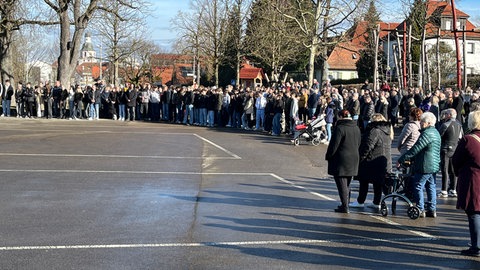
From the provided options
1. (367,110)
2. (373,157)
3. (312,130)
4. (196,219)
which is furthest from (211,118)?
(196,219)

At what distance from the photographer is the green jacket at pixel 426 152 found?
9.92m

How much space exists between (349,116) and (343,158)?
895 millimetres

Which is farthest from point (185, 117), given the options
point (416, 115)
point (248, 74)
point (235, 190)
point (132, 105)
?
point (248, 74)

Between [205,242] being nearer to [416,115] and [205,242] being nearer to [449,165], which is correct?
[416,115]

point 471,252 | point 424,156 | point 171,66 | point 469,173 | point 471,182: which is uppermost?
point 171,66

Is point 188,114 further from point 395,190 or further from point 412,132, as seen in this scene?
point 395,190

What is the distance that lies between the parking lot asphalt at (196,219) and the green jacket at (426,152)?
0.86 meters

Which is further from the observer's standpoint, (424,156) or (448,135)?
(448,135)

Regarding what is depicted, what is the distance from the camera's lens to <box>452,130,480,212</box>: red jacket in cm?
769

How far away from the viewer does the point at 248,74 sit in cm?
8006

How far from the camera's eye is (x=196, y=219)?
952 centimetres

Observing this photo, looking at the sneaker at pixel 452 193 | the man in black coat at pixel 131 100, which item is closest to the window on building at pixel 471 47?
the man in black coat at pixel 131 100

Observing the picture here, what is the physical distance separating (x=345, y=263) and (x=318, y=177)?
24.7ft

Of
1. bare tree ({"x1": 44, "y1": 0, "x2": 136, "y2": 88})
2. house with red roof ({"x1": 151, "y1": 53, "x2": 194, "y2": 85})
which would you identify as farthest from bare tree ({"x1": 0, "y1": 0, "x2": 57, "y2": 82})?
house with red roof ({"x1": 151, "y1": 53, "x2": 194, "y2": 85})
